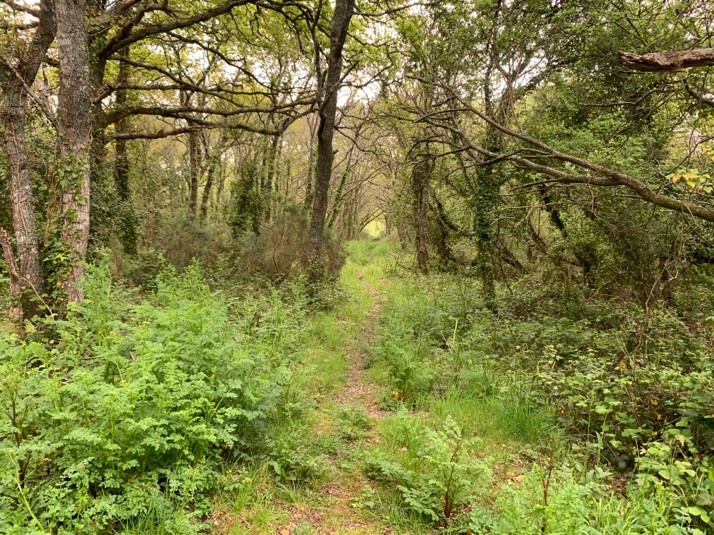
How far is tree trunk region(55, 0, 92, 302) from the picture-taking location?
5398mm

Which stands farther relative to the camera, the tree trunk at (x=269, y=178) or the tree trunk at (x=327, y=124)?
the tree trunk at (x=269, y=178)

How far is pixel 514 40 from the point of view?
8414mm

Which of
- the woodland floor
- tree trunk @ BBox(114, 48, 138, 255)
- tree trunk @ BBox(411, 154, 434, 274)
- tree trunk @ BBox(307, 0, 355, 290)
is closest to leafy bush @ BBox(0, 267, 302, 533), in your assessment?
the woodland floor

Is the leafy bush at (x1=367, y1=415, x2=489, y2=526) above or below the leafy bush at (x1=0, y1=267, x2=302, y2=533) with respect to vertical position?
below

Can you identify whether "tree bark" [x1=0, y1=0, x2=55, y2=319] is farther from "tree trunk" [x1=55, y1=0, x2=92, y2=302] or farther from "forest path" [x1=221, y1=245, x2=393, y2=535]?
"forest path" [x1=221, y1=245, x2=393, y2=535]

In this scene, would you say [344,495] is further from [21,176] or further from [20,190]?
[21,176]

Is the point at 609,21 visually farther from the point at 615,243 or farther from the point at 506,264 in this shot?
the point at 506,264

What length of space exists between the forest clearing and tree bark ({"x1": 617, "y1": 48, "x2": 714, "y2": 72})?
0.02 metres

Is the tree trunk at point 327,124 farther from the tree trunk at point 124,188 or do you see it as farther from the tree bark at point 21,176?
the tree bark at point 21,176

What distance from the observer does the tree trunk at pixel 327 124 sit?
9328mm

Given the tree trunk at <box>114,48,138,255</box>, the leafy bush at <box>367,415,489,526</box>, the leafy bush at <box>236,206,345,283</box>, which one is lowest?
the leafy bush at <box>367,415,489,526</box>

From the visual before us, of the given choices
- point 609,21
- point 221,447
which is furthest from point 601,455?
point 609,21

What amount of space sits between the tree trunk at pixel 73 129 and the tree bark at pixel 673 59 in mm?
6753

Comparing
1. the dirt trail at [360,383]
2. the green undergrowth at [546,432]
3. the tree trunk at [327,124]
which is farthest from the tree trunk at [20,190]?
the green undergrowth at [546,432]
